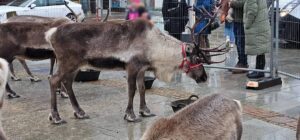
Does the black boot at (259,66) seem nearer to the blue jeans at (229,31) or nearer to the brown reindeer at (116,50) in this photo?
the blue jeans at (229,31)

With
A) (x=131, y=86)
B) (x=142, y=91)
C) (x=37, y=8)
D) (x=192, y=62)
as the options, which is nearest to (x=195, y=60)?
(x=192, y=62)

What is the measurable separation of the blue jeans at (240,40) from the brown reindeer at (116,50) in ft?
11.4

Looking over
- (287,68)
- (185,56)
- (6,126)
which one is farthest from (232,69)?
(6,126)

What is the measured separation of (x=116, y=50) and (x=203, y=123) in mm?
3148

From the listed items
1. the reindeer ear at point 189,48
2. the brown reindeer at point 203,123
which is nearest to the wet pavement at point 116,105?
the reindeer ear at point 189,48

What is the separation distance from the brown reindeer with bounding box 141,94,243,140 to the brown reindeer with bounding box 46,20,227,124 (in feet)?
8.54

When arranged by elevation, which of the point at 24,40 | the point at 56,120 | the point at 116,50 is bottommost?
the point at 56,120

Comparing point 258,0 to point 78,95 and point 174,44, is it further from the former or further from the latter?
point 78,95

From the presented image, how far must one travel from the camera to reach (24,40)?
7859mm

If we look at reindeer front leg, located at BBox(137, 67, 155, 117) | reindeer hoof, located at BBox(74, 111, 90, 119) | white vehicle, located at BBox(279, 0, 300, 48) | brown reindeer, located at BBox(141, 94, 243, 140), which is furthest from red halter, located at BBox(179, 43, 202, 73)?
white vehicle, located at BBox(279, 0, 300, 48)

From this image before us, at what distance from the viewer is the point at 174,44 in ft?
22.7

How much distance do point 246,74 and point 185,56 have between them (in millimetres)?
3452

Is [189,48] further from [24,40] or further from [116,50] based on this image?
[24,40]

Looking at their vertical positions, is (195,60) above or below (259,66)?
above
